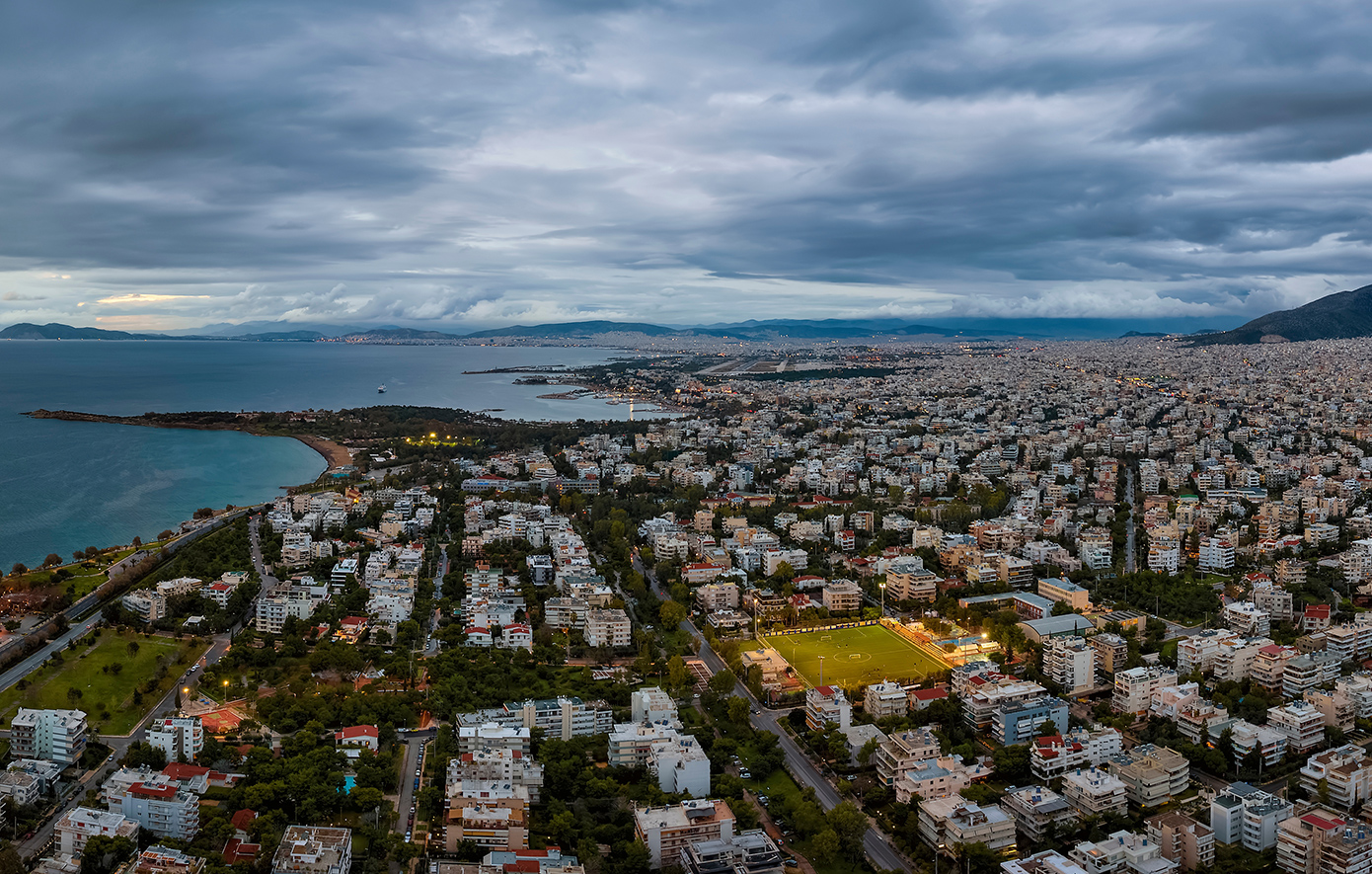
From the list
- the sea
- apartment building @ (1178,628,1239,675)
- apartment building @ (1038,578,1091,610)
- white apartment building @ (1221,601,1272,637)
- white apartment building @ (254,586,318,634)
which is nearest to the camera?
apartment building @ (1178,628,1239,675)

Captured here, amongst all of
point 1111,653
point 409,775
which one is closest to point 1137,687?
point 1111,653

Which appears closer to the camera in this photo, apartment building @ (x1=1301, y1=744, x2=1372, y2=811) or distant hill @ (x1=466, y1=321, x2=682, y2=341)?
apartment building @ (x1=1301, y1=744, x2=1372, y2=811)

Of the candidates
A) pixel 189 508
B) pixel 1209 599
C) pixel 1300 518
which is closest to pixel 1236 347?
pixel 1300 518

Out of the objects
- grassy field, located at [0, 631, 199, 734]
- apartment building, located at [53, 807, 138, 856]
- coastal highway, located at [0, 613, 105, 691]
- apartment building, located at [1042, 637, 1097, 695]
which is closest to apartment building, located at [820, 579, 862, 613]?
apartment building, located at [1042, 637, 1097, 695]

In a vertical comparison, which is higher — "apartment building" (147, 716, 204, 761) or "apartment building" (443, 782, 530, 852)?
"apartment building" (147, 716, 204, 761)

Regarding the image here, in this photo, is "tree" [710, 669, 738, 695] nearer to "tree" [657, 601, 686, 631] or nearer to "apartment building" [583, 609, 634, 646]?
"apartment building" [583, 609, 634, 646]

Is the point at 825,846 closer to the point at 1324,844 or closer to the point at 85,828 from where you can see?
the point at 1324,844

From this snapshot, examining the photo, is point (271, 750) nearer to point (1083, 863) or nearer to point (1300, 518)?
point (1083, 863)
